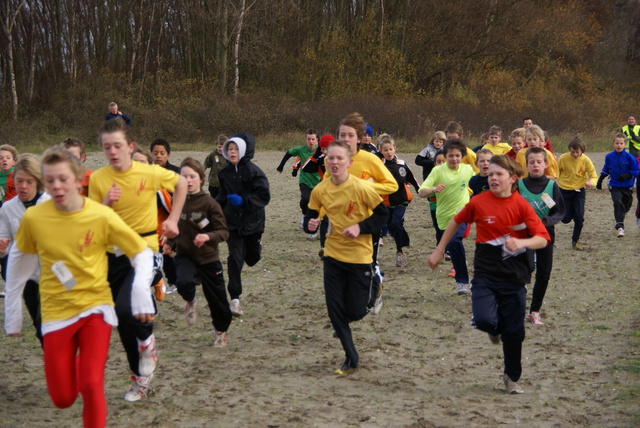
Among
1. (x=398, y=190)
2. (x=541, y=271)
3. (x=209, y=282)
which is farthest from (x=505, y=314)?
→ (x=398, y=190)

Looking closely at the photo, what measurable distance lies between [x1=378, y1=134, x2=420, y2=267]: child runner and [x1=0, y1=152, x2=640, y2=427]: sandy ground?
0.85 m

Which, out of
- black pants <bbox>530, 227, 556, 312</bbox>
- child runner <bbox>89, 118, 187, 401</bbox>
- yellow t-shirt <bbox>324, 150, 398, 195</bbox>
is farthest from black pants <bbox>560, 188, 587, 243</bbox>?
child runner <bbox>89, 118, 187, 401</bbox>

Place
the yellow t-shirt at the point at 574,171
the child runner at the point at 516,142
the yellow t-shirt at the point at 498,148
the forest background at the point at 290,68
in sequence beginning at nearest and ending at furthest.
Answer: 1. the child runner at the point at 516,142
2. the yellow t-shirt at the point at 574,171
3. the yellow t-shirt at the point at 498,148
4. the forest background at the point at 290,68

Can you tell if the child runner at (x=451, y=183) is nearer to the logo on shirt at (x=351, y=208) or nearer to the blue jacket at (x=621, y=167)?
the logo on shirt at (x=351, y=208)

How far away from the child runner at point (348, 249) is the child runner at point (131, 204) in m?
1.38

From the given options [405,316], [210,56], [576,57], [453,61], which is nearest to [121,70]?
[210,56]

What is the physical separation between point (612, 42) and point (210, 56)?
32672 millimetres

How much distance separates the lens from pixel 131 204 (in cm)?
584

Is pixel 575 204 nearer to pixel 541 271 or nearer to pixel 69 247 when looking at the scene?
pixel 541 271

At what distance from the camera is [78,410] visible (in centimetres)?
561

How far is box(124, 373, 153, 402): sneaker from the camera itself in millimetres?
5797

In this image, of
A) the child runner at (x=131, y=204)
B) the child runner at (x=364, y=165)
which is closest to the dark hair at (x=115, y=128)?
the child runner at (x=131, y=204)

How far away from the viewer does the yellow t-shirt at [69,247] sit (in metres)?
4.59

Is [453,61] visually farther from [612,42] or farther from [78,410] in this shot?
[78,410]
